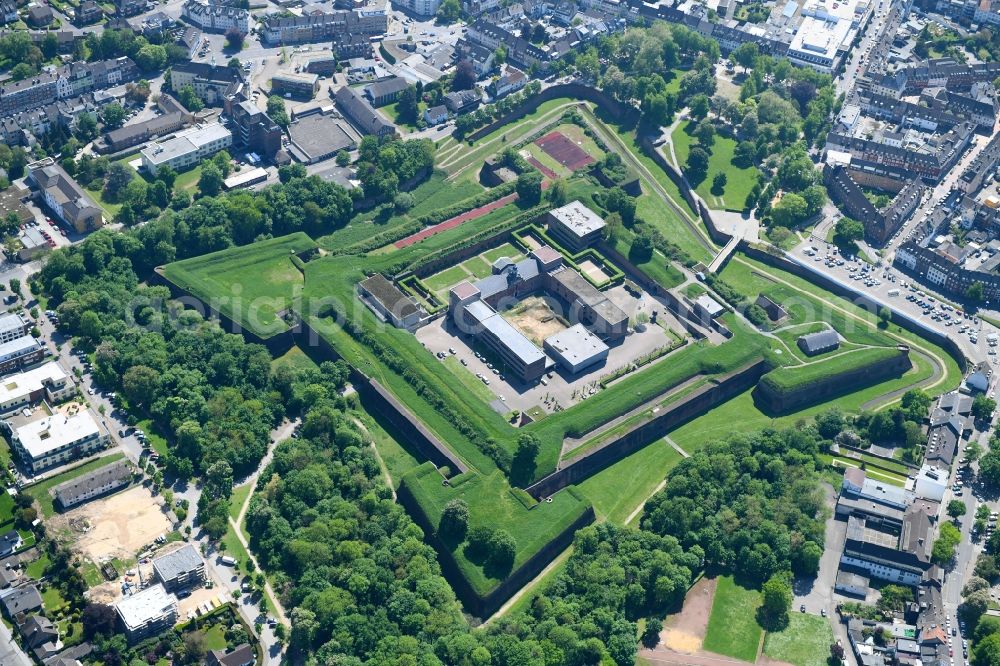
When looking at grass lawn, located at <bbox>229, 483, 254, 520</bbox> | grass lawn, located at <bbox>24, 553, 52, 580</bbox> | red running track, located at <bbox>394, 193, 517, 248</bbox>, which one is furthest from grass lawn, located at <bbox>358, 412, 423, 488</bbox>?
grass lawn, located at <bbox>24, 553, 52, 580</bbox>

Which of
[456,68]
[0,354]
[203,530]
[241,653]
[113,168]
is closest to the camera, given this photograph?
[241,653]

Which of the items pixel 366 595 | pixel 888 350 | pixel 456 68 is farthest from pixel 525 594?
pixel 456 68

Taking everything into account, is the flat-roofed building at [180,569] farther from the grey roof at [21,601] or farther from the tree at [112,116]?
the tree at [112,116]

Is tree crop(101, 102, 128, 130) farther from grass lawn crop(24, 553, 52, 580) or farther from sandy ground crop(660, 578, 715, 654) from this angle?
sandy ground crop(660, 578, 715, 654)

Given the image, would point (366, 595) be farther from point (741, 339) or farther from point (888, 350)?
point (888, 350)

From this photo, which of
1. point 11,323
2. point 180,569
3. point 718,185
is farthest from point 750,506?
point 11,323

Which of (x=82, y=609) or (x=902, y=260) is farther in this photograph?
(x=902, y=260)
